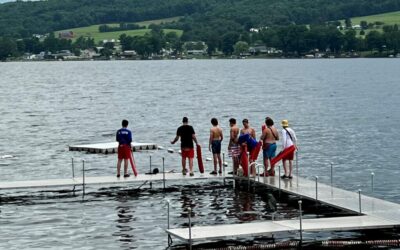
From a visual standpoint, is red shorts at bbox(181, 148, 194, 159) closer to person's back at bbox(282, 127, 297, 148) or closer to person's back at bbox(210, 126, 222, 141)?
person's back at bbox(210, 126, 222, 141)

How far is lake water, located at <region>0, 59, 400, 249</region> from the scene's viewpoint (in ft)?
103

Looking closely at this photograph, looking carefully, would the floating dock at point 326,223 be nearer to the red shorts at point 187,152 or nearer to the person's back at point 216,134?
the person's back at point 216,134

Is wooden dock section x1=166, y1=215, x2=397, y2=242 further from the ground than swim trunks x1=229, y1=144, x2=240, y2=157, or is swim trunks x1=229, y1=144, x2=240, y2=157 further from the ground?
swim trunks x1=229, y1=144, x2=240, y2=157

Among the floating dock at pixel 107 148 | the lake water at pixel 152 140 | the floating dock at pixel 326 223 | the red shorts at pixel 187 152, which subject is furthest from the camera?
the floating dock at pixel 107 148

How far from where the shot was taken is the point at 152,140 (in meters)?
67.4

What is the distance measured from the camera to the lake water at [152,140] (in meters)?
31.3

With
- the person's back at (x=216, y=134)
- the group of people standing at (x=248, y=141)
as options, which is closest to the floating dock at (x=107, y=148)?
the group of people standing at (x=248, y=141)

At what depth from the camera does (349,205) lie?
3048 cm

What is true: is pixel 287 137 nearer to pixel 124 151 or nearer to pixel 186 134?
pixel 186 134

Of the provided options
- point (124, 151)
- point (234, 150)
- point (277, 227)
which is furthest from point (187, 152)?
point (277, 227)

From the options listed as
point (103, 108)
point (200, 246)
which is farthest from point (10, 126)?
point (200, 246)

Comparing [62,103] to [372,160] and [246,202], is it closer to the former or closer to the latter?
[372,160]

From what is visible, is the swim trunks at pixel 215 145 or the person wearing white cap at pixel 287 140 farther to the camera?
the swim trunks at pixel 215 145

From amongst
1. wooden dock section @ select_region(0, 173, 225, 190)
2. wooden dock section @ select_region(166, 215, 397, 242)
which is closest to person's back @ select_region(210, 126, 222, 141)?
wooden dock section @ select_region(0, 173, 225, 190)
